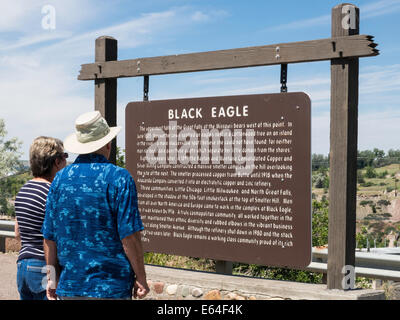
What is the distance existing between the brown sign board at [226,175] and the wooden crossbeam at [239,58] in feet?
1.23

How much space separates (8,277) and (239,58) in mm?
5191

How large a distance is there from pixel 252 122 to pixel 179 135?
968 millimetres

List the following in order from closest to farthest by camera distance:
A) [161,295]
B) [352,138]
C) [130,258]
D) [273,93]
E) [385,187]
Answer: [130,258]
[352,138]
[273,93]
[161,295]
[385,187]

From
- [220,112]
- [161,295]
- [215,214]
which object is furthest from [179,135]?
[161,295]

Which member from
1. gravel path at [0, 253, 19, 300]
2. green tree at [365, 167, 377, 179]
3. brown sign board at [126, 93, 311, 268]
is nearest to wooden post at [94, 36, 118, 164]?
brown sign board at [126, 93, 311, 268]

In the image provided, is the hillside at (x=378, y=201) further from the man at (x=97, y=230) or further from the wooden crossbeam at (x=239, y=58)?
the man at (x=97, y=230)

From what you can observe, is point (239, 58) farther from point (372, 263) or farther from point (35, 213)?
point (35, 213)

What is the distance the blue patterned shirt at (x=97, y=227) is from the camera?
11.0ft

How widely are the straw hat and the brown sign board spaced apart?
8.19 feet

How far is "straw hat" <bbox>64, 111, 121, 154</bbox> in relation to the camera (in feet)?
11.8

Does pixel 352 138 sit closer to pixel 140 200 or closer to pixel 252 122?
pixel 252 122

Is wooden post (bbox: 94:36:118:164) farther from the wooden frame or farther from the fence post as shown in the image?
the fence post

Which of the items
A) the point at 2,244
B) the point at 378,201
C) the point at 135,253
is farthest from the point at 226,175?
the point at 378,201
